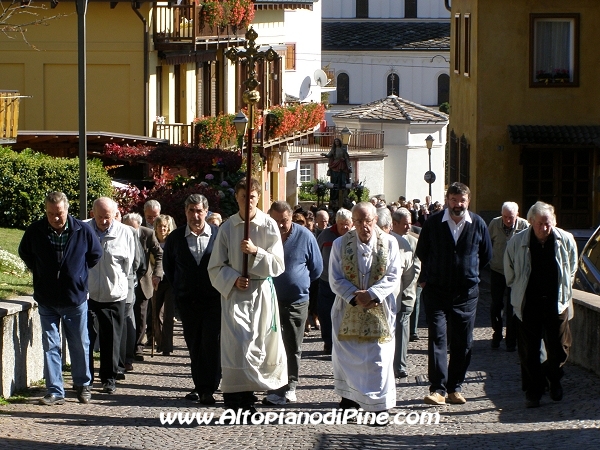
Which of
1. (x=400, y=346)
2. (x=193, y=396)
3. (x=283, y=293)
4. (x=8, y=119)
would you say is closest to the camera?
(x=193, y=396)

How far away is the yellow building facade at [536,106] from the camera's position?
2884 centimetres

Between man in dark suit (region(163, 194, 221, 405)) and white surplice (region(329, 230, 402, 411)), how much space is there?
4.32 feet

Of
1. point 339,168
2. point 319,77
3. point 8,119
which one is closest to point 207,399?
point 8,119

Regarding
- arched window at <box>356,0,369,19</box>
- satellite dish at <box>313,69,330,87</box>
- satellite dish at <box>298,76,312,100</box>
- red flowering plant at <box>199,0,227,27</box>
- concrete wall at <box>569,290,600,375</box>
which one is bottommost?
concrete wall at <box>569,290,600,375</box>

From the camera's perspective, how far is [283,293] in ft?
36.6

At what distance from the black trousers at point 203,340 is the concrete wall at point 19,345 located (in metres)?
1.42

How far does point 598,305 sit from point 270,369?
3.78m

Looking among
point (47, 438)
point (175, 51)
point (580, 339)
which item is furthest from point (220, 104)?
point (47, 438)

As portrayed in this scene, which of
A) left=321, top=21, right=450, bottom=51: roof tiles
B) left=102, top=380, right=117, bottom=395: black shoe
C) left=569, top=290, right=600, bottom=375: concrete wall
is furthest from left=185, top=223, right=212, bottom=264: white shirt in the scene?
left=321, top=21, right=450, bottom=51: roof tiles

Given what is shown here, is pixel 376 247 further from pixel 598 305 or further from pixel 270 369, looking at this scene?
pixel 598 305

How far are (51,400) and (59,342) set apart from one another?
0.51 m

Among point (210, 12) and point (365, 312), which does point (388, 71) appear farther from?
point (365, 312)

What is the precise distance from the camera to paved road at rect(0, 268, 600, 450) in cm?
918

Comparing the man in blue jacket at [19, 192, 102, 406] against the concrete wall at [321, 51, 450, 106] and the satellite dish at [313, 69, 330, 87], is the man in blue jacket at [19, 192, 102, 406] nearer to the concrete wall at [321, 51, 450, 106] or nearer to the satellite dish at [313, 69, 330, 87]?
the satellite dish at [313, 69, 330, 87]
